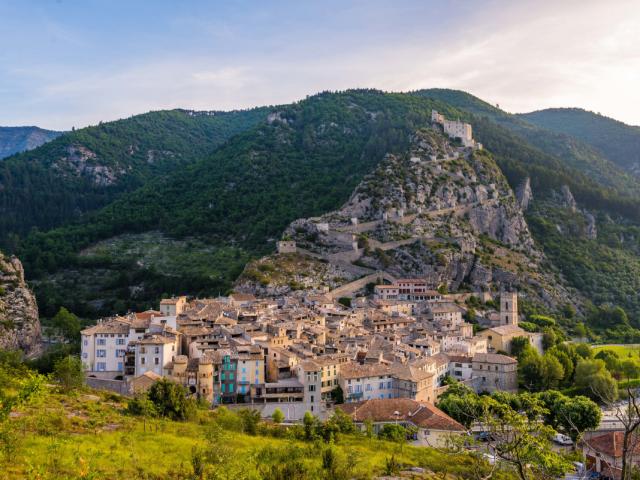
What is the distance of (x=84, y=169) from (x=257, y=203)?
6179cm

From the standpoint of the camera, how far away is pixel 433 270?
81.2 m

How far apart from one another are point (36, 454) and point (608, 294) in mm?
85690

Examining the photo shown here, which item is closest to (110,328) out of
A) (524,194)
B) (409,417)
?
(409,417)

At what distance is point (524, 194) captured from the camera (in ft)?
381

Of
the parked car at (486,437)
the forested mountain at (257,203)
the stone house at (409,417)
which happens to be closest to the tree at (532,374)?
the stone house at (409,417)

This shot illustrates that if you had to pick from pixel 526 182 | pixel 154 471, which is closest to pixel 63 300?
pixel 154 471

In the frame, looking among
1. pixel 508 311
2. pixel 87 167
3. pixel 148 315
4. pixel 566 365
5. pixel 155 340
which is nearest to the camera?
pixel 155 340

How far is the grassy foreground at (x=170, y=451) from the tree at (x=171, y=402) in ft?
Result: 2.33

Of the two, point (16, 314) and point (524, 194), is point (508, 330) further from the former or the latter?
point (524, 194)

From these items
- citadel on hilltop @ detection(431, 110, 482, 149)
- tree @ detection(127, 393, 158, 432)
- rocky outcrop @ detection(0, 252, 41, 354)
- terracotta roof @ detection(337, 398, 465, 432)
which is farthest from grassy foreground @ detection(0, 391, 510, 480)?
citadel on hilltop @ detection(431, 110, 482, 149)

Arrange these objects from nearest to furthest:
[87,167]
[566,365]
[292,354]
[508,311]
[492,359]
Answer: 1. [292,354]
2. [492,359]
3. [566,365]
4. [508,311]
5. [87,167]

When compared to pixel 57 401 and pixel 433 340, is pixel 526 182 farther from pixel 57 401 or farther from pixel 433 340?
pixel 57 401

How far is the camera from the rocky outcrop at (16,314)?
54.6m

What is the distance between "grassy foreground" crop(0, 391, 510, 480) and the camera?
17.9 meters
